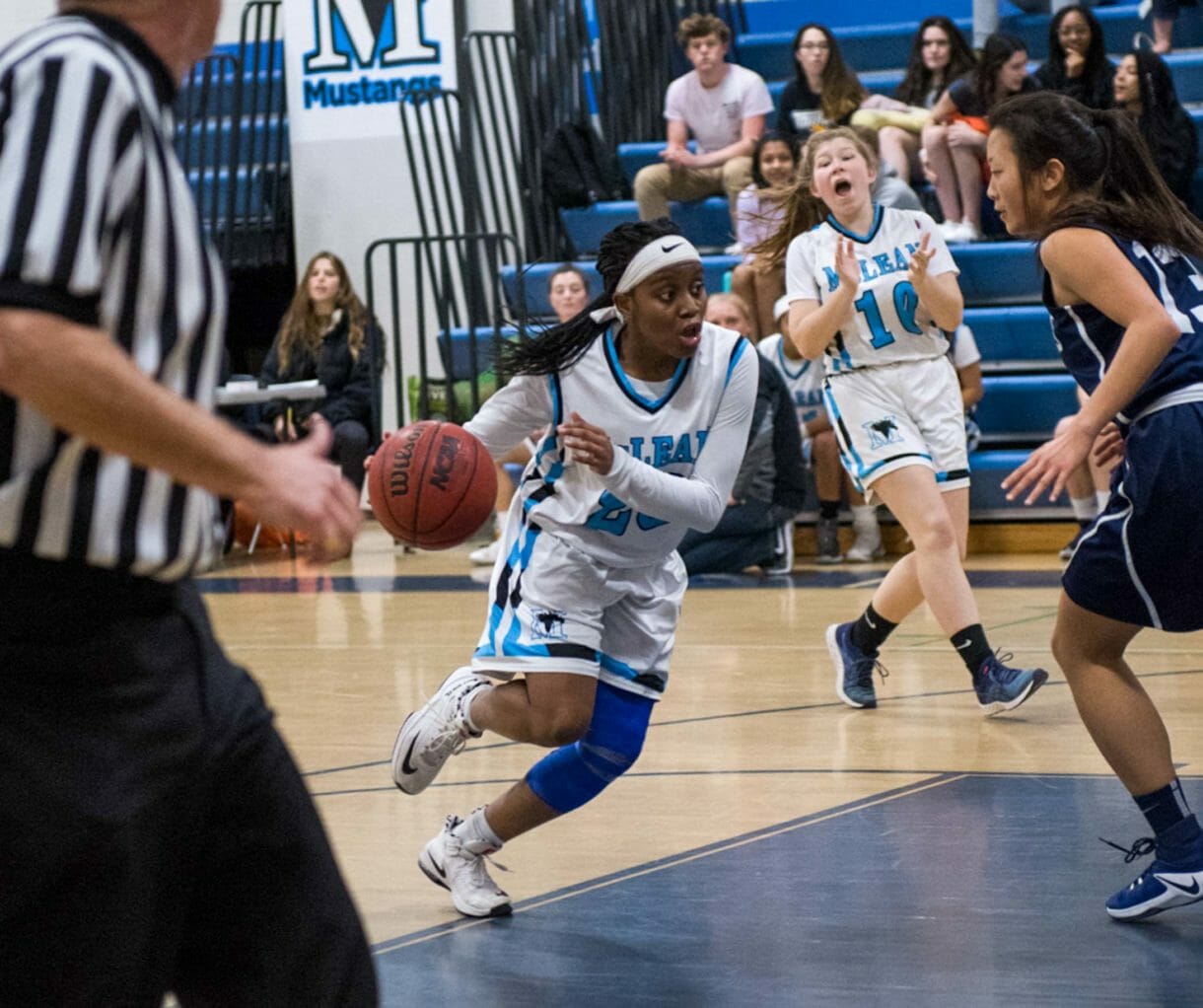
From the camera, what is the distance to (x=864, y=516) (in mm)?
8875

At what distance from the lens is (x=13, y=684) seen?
1692mm

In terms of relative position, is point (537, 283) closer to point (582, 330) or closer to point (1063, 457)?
point (582, 330)

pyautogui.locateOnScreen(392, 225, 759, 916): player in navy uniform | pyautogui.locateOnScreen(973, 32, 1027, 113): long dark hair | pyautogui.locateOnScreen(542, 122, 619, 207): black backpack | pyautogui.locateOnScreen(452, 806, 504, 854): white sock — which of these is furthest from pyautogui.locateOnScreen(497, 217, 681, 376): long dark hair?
pyautogui.locateOnScreen(542, 122, 619, 207): black backpack

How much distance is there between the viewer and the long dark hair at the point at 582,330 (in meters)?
3.64

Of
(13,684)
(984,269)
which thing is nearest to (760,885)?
(13,684)

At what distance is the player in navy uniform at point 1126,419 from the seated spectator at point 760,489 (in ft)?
15.7

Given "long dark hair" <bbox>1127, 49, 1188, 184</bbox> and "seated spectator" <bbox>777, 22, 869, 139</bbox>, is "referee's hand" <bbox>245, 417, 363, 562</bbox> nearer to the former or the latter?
"long dark hair" <bbox>1127, 49, 1188, 184</bbox>

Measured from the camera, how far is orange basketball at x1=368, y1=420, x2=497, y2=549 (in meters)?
3.72

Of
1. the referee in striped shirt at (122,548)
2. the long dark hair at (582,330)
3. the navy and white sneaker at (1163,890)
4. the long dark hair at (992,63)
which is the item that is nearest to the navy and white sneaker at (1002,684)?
the navy and white sneaker at (1163,890)

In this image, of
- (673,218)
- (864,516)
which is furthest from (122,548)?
(673,218)

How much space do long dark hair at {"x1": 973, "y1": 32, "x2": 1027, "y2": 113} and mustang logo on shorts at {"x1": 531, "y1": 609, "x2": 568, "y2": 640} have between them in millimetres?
6291

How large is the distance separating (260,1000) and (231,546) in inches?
351

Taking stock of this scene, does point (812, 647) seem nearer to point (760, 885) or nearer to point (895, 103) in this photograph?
point (760, 885)

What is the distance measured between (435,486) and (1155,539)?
138 centimetres
